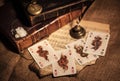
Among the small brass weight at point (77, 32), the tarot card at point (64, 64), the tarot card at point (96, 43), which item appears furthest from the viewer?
the small brass weight at point (77, 32)

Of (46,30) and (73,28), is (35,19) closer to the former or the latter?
(46,30)

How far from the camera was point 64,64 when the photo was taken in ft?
6.36

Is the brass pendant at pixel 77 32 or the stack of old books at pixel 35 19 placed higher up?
the stack of old books at pixel 35 19

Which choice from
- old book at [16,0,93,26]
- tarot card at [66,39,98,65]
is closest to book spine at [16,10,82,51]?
old book at [16,0,93,26]

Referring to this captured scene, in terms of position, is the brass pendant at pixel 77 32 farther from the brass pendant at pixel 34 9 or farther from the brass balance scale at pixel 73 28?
the brass pendant at pixel 34 9

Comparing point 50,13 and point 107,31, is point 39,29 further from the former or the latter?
point 107,31

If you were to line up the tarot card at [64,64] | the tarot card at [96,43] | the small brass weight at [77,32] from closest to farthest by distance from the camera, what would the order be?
the tarot card at [64,64] → the tarot card at [96,43] → the small brass weight at [77,32]

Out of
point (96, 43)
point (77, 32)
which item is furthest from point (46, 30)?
point (96, 43)

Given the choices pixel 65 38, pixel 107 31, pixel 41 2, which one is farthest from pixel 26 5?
pixel 107 31

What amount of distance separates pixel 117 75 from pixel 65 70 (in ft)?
1.44

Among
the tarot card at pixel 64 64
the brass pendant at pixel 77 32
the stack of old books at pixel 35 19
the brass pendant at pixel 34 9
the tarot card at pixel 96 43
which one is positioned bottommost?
Answer: the tarot card at pixel 64 64

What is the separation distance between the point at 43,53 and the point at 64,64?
0.23 metres

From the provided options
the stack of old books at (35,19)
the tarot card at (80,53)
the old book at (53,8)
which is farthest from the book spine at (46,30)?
the tarot card at (80,53)

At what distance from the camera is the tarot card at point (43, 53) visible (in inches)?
77.7
